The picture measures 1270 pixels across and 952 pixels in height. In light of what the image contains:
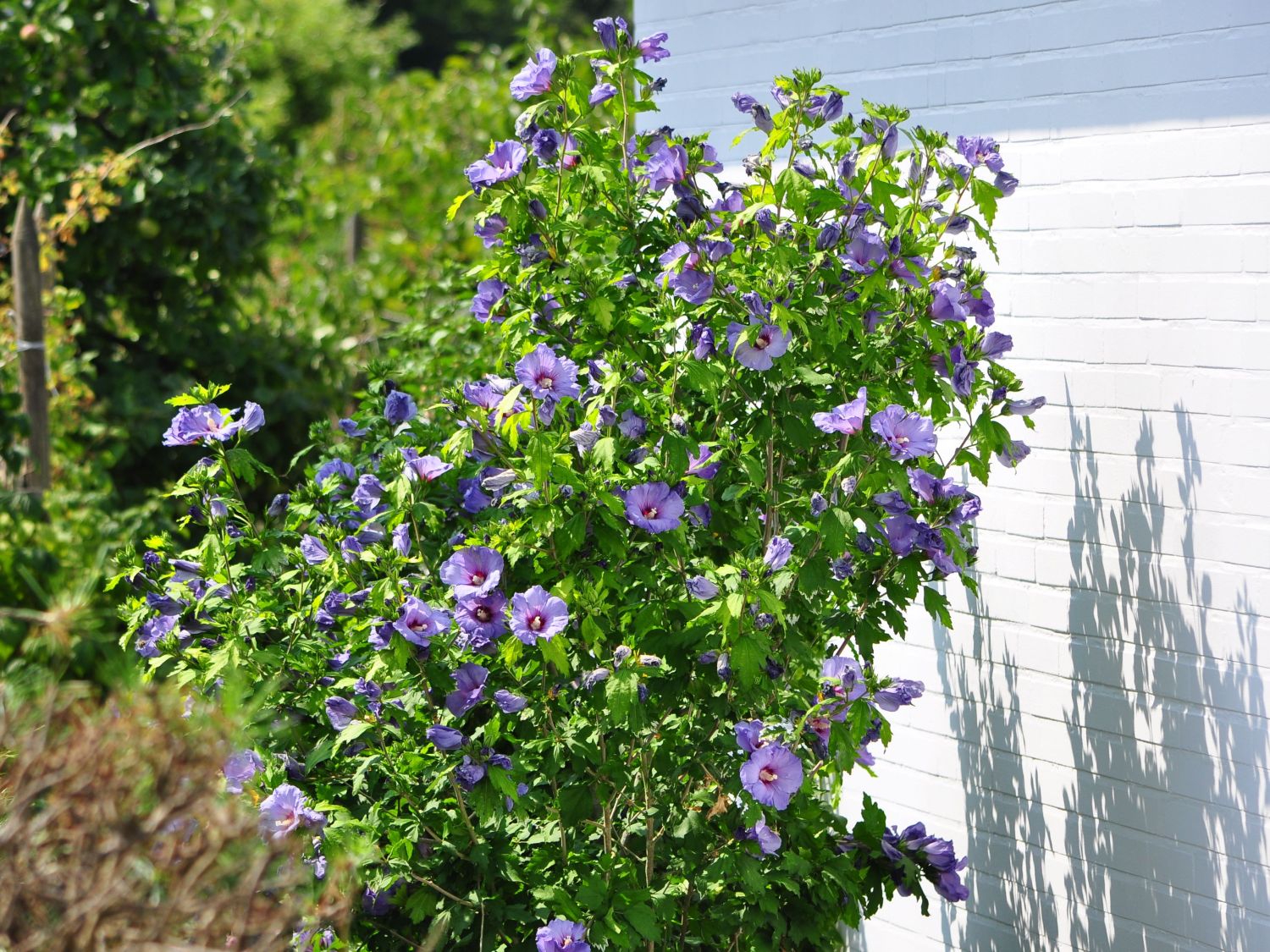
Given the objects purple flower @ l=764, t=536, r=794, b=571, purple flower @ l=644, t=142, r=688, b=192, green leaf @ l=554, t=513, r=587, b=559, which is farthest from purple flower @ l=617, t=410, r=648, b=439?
purple flower @ l=644, t=142, r=688, b=192

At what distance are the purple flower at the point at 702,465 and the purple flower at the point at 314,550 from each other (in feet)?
2.09

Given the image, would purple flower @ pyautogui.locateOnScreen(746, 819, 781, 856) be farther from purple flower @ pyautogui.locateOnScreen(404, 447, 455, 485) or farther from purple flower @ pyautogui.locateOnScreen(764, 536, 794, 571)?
purple flower @ pyautogui.locateOnScreen(404, 447, 455, 485)

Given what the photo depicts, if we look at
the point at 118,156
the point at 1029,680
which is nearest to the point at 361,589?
the point at 1029,680

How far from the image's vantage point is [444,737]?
7.07 feet

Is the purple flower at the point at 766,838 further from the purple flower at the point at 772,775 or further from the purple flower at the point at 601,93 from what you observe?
the purple flower at the point at 601,93

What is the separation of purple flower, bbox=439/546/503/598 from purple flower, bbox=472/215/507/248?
1.84ft

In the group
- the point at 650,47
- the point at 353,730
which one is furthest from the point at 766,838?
the point at 650,47

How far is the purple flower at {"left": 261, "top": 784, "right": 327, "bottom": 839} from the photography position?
7.27ft

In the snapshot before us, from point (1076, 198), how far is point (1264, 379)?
55 cm

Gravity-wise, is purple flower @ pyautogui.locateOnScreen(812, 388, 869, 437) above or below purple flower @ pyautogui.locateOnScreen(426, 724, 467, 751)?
above

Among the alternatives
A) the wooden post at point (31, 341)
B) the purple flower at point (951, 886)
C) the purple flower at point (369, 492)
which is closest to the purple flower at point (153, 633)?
the purple flower at point (369, 492)

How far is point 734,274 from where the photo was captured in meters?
2.22

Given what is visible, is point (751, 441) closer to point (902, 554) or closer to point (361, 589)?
point (902, 554)

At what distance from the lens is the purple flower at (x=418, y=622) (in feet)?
7.03
